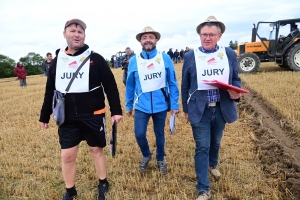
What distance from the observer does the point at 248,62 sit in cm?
1266

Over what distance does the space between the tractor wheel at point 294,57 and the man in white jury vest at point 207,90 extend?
10086mm

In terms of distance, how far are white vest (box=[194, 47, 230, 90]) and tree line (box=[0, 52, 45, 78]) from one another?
60.3 metres

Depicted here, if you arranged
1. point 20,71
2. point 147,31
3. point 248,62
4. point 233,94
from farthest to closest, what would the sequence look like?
point 20,71
point 248,62
point 147,31
point 233,94

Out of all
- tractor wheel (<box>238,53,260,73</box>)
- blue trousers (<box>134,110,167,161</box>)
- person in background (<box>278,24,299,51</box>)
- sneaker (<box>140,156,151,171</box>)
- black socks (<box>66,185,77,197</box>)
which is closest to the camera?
black socks (<box>66,185,77,197</box>)

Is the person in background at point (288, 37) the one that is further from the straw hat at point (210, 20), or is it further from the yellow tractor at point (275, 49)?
the straw hat at point (210, 20)

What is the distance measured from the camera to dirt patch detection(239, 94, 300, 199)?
3216mm

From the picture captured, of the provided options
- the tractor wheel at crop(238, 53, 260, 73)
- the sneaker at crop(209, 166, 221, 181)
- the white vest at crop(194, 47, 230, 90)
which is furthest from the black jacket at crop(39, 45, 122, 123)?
the tractor wheel at crop(238, 53, 260, 73)

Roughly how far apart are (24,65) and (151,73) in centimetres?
6952

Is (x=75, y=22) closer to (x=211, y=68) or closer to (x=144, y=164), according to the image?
(x=211, y=68)

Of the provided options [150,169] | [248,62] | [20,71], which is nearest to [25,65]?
[20,71]

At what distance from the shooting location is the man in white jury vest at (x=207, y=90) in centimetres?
295

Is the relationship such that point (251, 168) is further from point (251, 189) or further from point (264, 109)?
point (264, 109)

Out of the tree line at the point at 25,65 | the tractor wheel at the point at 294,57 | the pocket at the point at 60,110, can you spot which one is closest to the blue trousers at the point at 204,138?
the pocket at the point at 60,110

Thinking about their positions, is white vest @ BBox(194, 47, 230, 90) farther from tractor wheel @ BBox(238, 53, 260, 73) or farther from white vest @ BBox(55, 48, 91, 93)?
tractor wheel @ BBox(238, 53, 260, 73)
